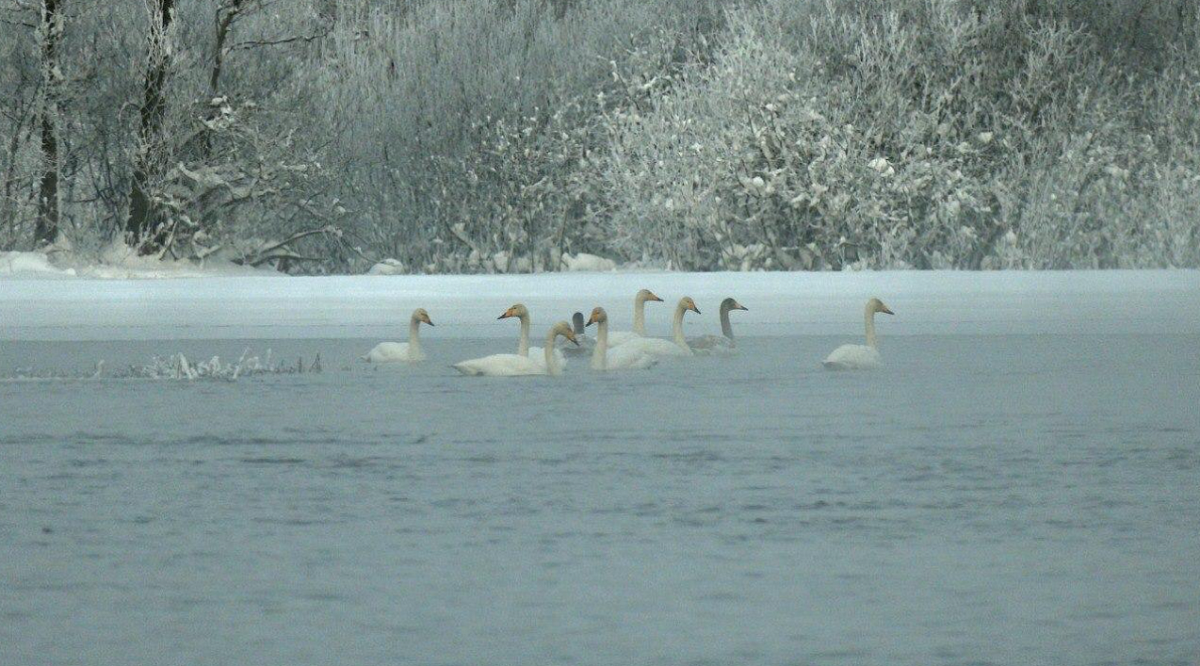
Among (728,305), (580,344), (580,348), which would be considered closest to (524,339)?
(580,348)

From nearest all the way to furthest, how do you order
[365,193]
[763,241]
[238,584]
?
1. [238,584]
2. [763,241]
3. [365,193]

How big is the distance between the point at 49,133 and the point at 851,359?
49.6 ft

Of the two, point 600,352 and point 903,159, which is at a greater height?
point 903,159

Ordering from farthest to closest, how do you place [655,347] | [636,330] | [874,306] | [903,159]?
[903,159]
[636,330]
[874,306]
[655,347]

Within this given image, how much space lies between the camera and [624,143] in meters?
26.5

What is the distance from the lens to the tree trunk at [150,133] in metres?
26.1

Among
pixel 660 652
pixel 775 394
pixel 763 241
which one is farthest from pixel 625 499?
pixel 763 241

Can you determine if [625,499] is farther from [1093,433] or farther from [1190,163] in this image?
[1190,163]

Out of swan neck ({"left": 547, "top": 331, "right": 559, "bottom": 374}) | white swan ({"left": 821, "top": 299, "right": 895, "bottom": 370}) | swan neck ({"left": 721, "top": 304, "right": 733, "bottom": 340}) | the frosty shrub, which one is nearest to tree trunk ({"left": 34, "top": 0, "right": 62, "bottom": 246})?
the frosty shrub

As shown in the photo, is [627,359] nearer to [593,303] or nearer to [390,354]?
[390,354]

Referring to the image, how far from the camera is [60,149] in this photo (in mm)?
26750

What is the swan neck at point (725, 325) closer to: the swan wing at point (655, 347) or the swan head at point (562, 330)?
the swan wing at point (655, 347)

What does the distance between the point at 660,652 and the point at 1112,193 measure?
71.5 feet

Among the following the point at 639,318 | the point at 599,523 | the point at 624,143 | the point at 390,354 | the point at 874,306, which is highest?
the point at 624,143
